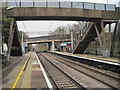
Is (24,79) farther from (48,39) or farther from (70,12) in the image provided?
(48,39)

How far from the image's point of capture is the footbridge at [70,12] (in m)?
20.9

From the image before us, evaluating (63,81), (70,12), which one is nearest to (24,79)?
(63,81)

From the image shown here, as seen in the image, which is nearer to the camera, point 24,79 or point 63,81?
point 24,79

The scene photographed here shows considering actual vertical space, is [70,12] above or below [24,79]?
above

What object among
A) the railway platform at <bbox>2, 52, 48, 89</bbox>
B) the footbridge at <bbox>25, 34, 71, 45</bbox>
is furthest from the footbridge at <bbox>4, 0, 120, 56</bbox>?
the footbridge at <bbox>25, 34, 71, 45</bbox>

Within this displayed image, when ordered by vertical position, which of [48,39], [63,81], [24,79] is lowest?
[63,81]

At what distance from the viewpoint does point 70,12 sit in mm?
21500

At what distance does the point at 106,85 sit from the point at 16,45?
75.8ft

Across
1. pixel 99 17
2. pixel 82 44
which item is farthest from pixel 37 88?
pixel 82 44

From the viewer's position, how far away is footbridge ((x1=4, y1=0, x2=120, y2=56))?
20859 millimetres

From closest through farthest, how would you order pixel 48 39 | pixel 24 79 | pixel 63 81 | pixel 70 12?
1. pixel 24 79
2. pixel 63 81
3. pixel 70 12
4. pixel 48 39

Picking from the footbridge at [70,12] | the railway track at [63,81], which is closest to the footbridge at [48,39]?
the footbridge at [70,12]

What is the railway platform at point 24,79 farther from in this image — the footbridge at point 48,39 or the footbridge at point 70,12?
the footbridge at point 48,39

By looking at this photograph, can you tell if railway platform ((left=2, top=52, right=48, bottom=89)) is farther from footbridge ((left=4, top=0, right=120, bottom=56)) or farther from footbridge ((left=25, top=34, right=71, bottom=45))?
footbridge ((left=25, top=34, right=71, bottom=45))
